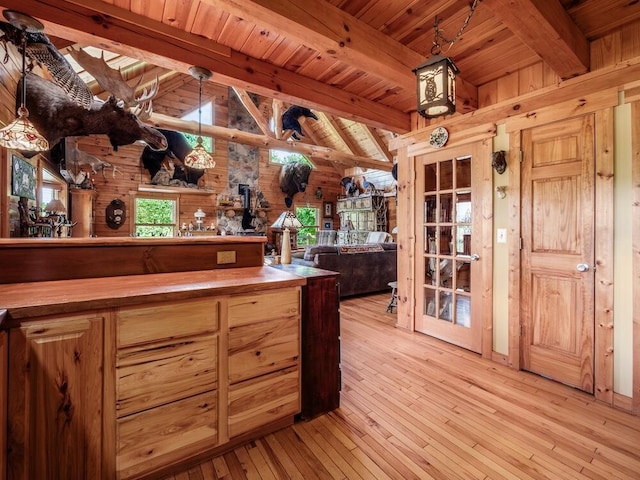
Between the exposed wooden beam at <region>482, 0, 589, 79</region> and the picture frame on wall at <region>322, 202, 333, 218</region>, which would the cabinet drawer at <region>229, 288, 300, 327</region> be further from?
the picture frame on wall at <region>322, 202, 333, 218</region>

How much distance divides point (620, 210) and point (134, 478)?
3187 millimetres

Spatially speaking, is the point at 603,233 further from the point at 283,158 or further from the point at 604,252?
the point at 283,158

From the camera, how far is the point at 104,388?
1287 mm

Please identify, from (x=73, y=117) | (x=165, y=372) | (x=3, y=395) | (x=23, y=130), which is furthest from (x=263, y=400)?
(x=73, y=117)

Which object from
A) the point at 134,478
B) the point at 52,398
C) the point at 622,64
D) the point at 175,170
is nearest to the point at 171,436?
the point at 134,478

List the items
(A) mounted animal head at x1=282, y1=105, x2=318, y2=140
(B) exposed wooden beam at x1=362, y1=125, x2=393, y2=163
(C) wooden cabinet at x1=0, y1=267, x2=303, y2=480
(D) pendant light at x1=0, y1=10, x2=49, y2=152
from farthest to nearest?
(B) exposed wooden beam at x1=362, y1=125, x2=393, y2=163 → (A) mounted animal head at x1=282, y1=105, x2=318, y2=140 → (D) pendant light at x1=0, y1=10, x2=49, y2=152 → (C) wooden cabinet at x1=0, y1=267, x2=303, y2=480

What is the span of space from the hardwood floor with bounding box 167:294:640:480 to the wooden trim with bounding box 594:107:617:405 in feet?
0.67

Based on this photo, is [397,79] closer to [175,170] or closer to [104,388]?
[104,388]

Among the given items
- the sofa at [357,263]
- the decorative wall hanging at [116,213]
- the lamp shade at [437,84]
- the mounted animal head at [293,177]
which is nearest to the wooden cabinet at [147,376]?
the lamp shade at [437,84]

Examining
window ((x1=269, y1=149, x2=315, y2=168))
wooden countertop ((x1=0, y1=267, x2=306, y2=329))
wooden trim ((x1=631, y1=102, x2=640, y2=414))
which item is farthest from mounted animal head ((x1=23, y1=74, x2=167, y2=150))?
window ((x1=269, y1=149, x2=315, y2=168))

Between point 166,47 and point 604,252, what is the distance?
3.30 meters

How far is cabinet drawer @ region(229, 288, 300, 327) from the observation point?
158 cm

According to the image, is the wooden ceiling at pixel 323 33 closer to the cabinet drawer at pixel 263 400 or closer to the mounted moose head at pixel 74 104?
the mounted moose head at pixel 74 104

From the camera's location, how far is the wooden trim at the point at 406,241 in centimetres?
341
